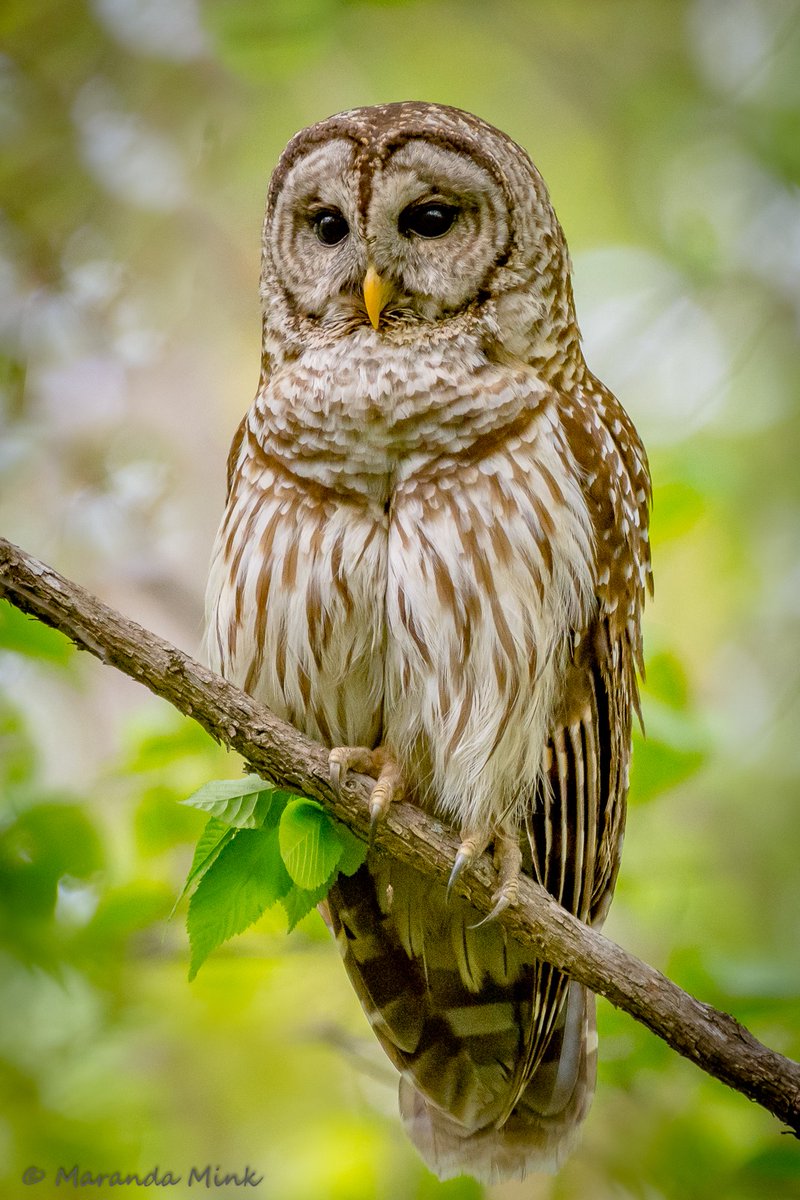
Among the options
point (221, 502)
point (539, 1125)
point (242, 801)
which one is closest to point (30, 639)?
point (242, 801)

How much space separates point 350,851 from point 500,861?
0.29m

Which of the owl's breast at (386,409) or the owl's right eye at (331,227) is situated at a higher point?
the owl's right eye at (331,227)

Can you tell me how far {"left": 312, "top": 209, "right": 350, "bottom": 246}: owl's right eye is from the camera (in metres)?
2.63

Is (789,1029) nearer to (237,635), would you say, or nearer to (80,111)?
(237,635)

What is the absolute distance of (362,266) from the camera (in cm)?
254

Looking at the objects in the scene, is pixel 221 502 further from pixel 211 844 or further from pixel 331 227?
pixel 211 844

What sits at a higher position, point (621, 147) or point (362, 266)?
point (621, 147)

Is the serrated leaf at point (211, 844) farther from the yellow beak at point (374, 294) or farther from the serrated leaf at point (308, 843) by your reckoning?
the yellow beak at point (374, 294)

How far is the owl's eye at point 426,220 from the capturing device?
258 cm

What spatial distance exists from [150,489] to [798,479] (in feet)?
8.75

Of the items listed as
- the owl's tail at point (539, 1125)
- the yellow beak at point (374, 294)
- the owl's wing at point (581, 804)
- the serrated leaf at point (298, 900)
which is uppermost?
the yellow beak at point (374, 294)

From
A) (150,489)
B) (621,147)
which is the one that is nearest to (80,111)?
(150,489)

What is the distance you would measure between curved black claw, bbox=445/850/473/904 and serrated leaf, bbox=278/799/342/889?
0.24 meters

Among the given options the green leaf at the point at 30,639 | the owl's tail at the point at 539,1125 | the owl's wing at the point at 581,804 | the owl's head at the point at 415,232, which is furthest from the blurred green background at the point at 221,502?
the owl's head at the point at 415,232
